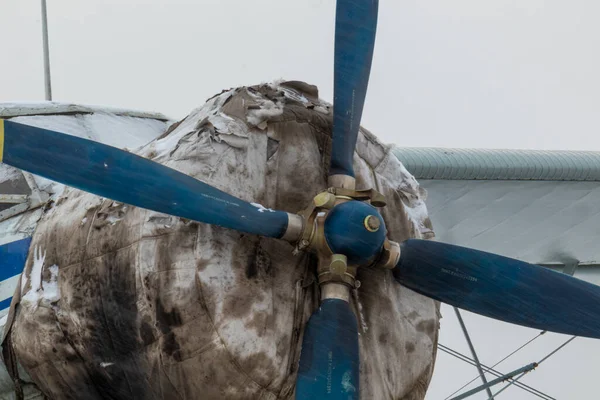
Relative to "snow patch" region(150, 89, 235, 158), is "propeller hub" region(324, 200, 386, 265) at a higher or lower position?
lower

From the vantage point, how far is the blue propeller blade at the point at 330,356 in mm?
5746

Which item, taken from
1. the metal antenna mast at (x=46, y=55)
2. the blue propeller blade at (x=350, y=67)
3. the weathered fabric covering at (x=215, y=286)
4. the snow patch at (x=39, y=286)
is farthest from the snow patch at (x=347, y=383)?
the metal antenna mast at (x=46, y=55)

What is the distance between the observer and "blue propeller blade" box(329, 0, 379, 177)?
659cm

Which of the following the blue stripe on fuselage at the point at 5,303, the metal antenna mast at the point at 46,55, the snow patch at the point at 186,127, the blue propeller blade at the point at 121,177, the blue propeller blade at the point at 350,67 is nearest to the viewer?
the blue propeller blade at the point at 121,177

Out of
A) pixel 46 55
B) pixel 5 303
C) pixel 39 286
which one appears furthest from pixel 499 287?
pixel 46 55

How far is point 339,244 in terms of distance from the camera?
5.94 metres

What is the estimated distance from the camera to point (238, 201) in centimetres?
598

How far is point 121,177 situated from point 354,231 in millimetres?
1521

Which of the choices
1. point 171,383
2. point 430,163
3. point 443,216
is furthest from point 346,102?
point 443,216

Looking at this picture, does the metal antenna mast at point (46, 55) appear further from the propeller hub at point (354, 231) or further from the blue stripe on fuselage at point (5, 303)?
the propeller hub at point (354, 231)

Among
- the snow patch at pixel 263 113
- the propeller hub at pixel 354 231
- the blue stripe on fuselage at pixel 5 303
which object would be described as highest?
the snow patch at pixel 263 113

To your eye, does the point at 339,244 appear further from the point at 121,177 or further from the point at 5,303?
the point at 5,303

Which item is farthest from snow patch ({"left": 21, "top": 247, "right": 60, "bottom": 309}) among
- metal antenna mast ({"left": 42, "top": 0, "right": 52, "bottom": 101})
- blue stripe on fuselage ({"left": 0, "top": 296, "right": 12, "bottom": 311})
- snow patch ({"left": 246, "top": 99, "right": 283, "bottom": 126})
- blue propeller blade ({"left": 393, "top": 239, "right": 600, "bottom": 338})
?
metal antenna mast ({"left": 42, "top": 0, "right": 52, "bottom": 101})

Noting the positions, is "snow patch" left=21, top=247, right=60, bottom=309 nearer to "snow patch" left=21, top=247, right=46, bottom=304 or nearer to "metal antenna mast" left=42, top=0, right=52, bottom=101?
"snow patch" left=21, top=247, right=46, bottom=304
